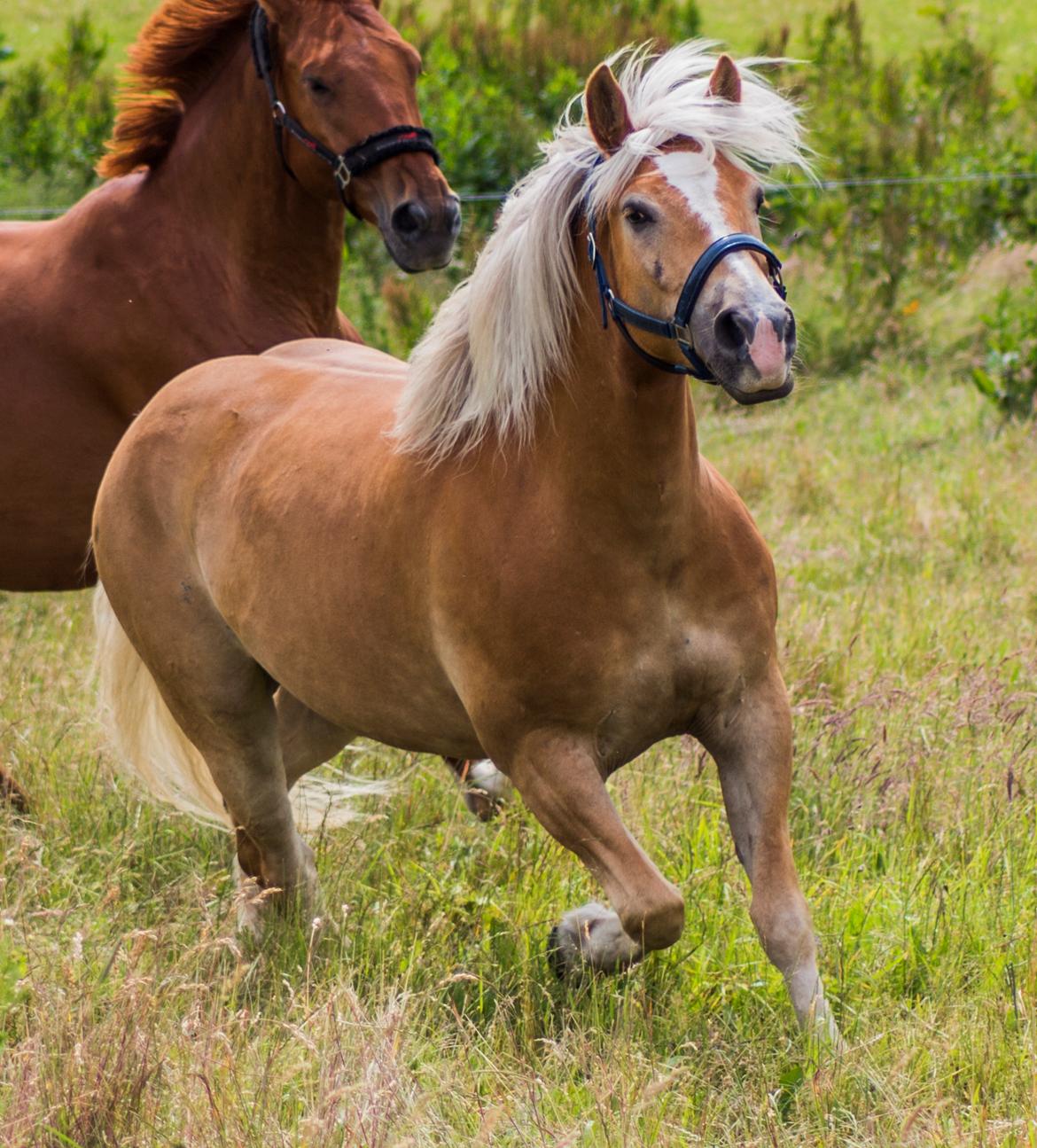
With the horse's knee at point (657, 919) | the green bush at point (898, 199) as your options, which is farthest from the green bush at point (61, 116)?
the horse's knee at point (657, 919)

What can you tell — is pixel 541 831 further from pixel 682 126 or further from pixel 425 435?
pixel 682 126

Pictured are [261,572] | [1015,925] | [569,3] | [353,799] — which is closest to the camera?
[1015,925]

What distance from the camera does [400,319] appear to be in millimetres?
8992

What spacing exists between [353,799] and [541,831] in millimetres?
665

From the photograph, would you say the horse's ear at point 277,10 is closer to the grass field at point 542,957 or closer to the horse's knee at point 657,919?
the grass field at point 542,957

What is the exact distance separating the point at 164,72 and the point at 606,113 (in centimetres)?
229

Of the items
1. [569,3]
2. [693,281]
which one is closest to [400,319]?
[693,281]

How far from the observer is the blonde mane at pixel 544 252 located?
107 inches

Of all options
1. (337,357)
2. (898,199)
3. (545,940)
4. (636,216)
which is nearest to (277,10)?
(337,357)

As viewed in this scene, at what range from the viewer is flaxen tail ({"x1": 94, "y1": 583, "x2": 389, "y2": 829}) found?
4.17m

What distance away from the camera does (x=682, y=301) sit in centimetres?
252

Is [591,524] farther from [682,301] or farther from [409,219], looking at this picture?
[409,219]

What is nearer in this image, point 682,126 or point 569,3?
point 682,126

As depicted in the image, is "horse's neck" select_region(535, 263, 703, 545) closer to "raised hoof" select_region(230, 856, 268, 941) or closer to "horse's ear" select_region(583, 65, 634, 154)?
"horse's ear" select_region(583, 65, 634, 154)
